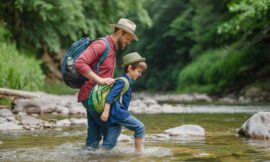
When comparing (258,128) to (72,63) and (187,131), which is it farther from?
(72,63)

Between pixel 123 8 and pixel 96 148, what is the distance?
16.3 metres

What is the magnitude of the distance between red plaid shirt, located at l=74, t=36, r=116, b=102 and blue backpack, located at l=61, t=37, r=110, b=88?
48mm

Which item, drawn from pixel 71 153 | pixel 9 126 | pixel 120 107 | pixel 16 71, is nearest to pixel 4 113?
pixel 9 126

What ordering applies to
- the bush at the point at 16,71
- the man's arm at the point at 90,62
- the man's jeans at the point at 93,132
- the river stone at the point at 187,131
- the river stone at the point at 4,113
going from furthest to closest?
the bush at the point at 16,71, the river stone at the point at 4,113, the river stone at the point at 187,131, the man's jeans at the point at 93,132, the man's arm at the point at 90,62

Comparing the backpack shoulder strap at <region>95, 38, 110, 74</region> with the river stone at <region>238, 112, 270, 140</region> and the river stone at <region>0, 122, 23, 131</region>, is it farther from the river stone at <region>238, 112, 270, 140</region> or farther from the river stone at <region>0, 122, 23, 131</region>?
the river stone at <region>0, 122, 23, 131</region>

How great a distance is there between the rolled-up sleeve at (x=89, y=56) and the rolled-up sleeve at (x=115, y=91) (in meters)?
0.34

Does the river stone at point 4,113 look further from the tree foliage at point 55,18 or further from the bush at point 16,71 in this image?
the tree foliage at point 55,18

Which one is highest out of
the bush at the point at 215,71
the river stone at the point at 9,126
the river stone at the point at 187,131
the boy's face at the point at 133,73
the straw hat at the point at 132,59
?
the bush at the point at 215,71

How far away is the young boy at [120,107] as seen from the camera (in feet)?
19.2

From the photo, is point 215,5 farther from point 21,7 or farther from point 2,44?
point 2,44

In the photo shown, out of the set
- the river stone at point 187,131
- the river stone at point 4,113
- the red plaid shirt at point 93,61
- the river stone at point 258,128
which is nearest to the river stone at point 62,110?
the river stone at point 4,113

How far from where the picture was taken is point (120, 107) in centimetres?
598

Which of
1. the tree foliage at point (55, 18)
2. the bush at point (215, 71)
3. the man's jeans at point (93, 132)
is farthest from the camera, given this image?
the bush at point (215, 71)

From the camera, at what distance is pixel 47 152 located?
6.23 meters
